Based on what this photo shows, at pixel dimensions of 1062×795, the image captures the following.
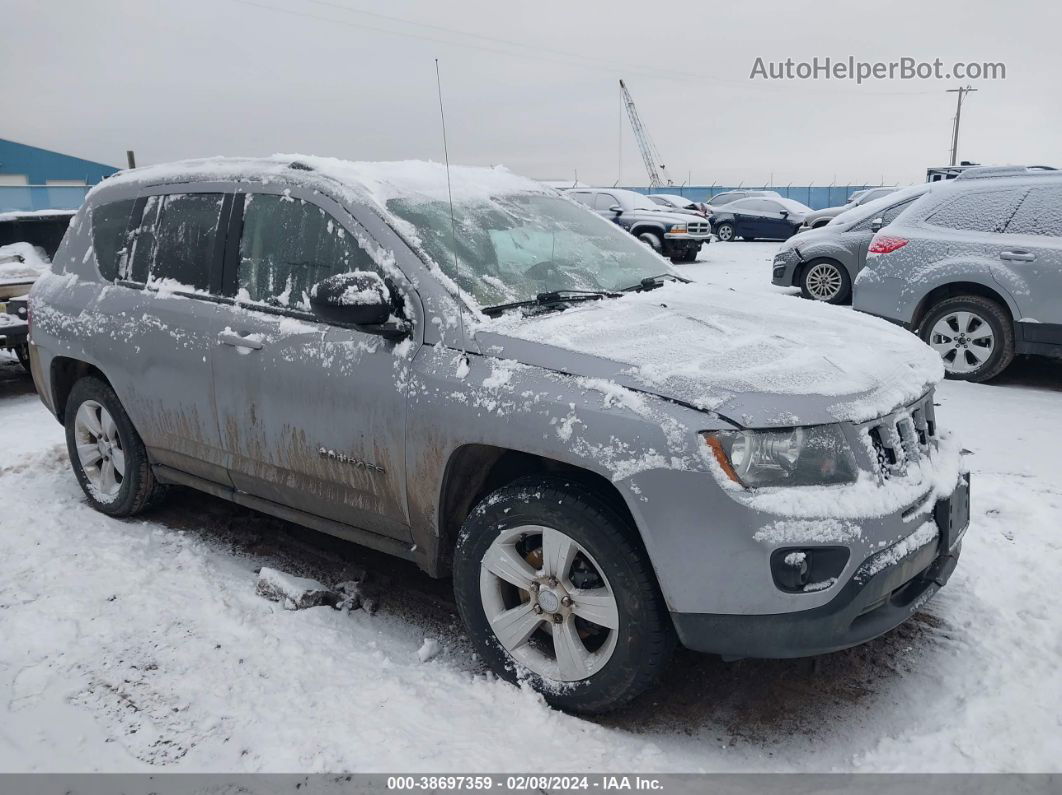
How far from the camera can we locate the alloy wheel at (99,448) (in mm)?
4617

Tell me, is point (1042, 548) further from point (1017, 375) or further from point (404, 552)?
point (1017, 375)

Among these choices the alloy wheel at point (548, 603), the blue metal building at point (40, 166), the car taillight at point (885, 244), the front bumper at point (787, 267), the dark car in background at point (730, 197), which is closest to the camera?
the alloy wheel at point (548, 603)

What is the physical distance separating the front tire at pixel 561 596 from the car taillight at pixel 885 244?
227 inches

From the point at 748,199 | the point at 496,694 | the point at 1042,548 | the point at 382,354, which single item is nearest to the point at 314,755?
the point at 496,694

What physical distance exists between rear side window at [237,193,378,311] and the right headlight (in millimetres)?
1594

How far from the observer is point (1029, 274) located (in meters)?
6.80

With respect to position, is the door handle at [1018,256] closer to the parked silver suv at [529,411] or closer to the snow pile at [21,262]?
the parked silver suv at [529,411]

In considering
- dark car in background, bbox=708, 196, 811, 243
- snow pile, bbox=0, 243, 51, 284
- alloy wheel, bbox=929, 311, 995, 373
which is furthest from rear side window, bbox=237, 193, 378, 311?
dark car in background, bbox=708, 196, 811, 243

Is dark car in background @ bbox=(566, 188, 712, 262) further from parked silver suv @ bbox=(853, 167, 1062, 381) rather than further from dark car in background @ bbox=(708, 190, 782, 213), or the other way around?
parked silver suv @ bbox=(853, 167, 1062, 381)

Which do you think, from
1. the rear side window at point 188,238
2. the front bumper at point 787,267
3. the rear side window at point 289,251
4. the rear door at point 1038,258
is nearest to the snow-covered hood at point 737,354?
the rear side window at point 289,251

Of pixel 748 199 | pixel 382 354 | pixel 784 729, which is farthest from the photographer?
pixel 748 199

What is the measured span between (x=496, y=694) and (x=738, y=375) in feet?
4.63

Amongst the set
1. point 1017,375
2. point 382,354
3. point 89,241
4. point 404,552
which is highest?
point 89,241

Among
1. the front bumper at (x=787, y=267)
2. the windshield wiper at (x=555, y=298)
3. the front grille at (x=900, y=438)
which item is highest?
the windshield wiper at (x=555, y=298)
